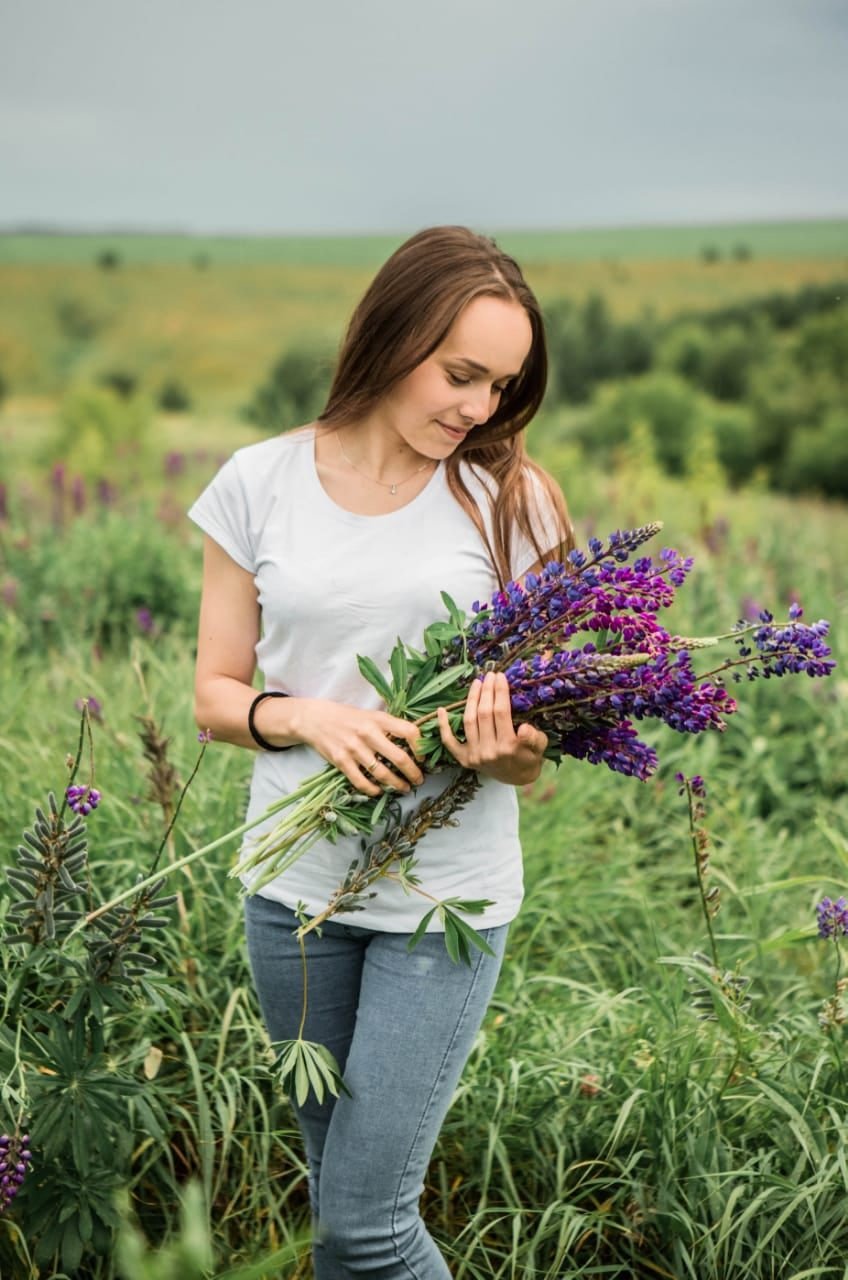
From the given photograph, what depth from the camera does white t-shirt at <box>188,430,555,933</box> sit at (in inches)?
72.2

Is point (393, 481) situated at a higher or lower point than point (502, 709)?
higher

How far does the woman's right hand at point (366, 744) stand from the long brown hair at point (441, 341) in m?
0.33

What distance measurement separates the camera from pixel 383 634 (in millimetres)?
1854

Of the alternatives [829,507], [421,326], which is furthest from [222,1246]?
[829,507]

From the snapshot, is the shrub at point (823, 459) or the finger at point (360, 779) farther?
the shrub at point (823, 459)

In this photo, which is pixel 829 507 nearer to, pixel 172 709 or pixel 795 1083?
pixel 172 709

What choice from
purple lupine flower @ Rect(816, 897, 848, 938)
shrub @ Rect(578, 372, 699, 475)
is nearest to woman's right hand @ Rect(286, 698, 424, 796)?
purple lupine flower @ Rect(816, 897, 848, 938)

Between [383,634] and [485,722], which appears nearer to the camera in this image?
[485,722]

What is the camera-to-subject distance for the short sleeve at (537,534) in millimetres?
1927

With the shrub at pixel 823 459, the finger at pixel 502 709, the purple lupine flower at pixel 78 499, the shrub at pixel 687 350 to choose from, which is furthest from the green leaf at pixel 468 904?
the shrub at pixel 687 350

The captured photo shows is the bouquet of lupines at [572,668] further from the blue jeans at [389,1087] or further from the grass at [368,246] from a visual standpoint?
the grass at [368,246]

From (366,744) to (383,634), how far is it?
0.21m

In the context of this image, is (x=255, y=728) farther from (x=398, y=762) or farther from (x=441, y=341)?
(x=441, y=341)

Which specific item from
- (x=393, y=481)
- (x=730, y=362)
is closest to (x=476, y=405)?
(x=393, y=481)
